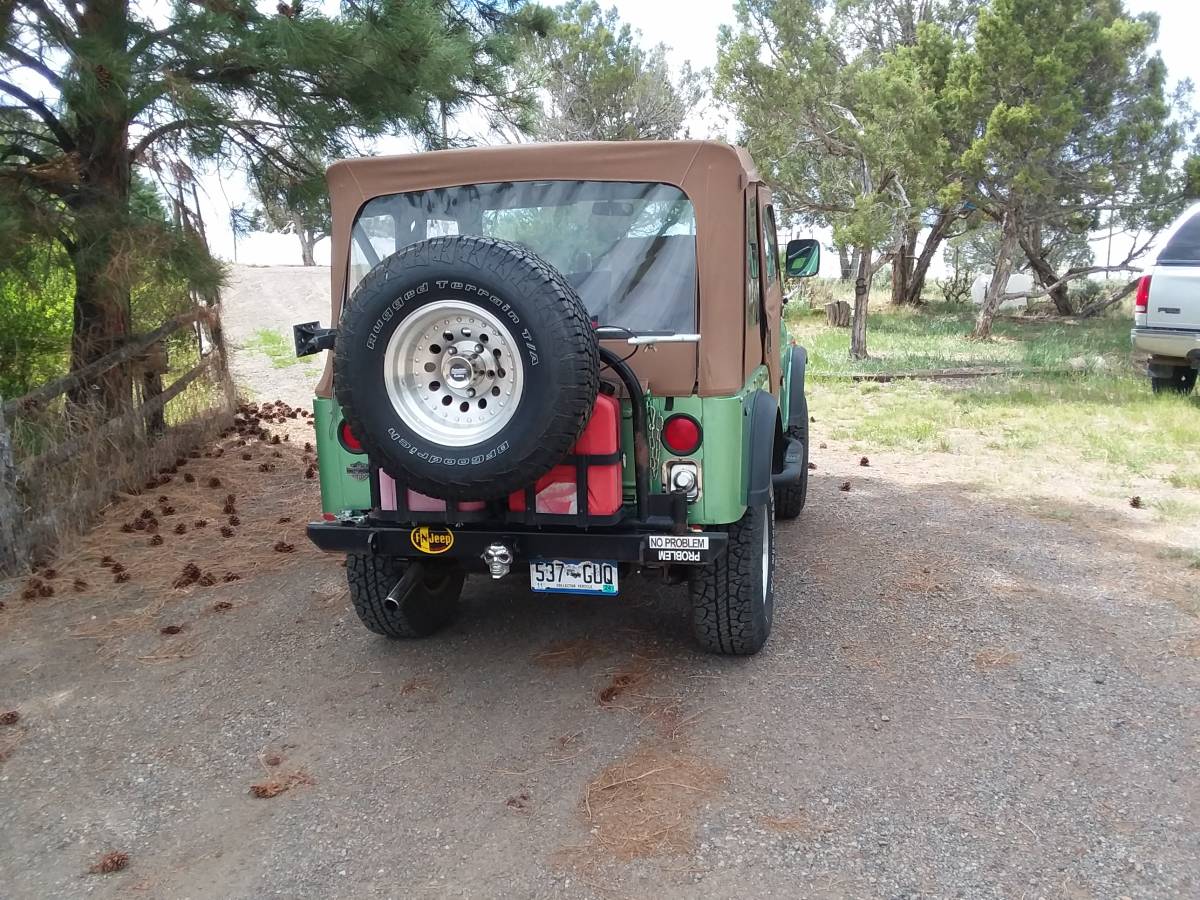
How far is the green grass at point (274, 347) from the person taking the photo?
548 inches

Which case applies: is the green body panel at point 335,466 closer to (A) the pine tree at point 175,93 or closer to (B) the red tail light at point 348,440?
(B) the red tail light at point 348,440

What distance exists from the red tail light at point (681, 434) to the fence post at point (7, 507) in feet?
12.7

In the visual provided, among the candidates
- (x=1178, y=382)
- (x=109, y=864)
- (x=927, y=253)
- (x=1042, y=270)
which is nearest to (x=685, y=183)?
(x=109, y=864)

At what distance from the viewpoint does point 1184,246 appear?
8.73 meters

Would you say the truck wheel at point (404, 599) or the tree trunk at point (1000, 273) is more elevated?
the tree trunk at point (1000, 273)

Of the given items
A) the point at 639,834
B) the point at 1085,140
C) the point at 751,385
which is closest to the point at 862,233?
the point at 1085,140

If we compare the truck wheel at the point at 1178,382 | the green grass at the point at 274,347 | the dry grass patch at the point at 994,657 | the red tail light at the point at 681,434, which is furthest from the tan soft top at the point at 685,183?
the green grass at the point at 274,347

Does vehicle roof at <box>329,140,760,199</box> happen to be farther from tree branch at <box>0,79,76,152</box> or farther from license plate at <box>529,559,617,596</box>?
tree branch at <box>0,79,76,152</box>

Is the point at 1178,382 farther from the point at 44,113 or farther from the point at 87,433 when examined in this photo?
the point at 44,113

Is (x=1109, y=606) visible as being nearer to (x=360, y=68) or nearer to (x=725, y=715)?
(x=725, y=715)

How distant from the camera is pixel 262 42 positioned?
5.19m

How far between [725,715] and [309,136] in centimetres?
471

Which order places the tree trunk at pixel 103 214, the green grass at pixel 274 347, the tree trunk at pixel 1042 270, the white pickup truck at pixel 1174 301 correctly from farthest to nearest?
1. the tree trunk at pixel 1042 270
2. the green grass at pixel 274 347
3. the white pickup truck at pixel 1174 301
4. the tree trunk at pixel 103 214

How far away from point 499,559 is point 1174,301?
8.02 meters
